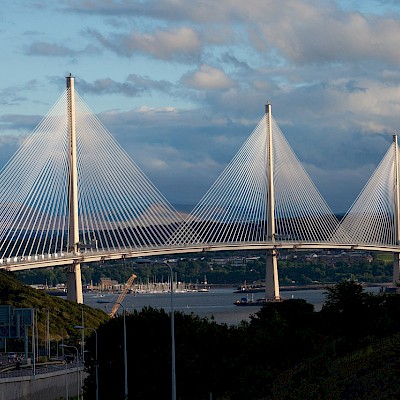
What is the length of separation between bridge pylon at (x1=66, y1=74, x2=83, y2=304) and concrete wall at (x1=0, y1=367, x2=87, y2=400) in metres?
34.2

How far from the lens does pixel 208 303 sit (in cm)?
16788

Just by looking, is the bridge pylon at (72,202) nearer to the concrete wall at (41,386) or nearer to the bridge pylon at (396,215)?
the concrete wall at (41,386)

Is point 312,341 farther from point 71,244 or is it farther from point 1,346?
point 71,244

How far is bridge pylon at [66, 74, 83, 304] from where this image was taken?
104 m

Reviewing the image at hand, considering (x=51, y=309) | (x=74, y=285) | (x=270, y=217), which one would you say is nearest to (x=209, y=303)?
(x=270, y=217)

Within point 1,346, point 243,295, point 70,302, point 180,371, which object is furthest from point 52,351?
point 243,295

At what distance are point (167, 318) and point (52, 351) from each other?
36.8 metres

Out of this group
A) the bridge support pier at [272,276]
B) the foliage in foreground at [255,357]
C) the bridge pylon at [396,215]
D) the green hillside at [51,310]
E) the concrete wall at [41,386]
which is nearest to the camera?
the foliage in foreground at [255,357]

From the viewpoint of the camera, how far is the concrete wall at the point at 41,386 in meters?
60.3

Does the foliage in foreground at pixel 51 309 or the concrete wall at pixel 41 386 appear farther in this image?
the foliage in foreground at pixel 51 309

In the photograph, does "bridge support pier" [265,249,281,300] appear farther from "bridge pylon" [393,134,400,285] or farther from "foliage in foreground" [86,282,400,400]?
"foliage in foreground" [86,282,400,400]

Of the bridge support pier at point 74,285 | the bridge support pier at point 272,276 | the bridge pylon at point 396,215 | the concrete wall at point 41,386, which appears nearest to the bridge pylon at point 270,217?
the bridge support pier at point 272,276

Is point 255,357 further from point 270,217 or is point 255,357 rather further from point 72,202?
point 270,217

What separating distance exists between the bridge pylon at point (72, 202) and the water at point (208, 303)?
152 inches
